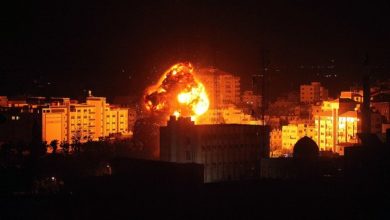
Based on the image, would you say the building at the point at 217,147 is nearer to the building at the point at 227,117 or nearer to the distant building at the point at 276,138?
the distant building at the point at 276,138

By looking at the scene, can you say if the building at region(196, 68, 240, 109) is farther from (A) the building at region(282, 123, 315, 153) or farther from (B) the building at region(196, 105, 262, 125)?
(A) the building at region(282, 123, 315, 153)

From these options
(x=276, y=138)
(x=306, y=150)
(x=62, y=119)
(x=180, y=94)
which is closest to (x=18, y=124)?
(x=62, y=119)

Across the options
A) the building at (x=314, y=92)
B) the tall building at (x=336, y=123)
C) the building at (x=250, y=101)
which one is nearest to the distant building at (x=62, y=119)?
the building at (x=250, y=101)

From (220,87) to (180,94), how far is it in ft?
92.4

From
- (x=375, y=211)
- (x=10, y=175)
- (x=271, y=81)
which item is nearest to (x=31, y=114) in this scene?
(x=10, y=175)

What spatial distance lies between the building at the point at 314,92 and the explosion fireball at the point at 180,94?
29781mm

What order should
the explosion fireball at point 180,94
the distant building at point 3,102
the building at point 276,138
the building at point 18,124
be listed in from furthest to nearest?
the distant building at point 3,102 < the building at point 276,138 < the building at point 18,124 < the explosion fireball at point 180,94

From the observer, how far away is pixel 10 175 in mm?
25172

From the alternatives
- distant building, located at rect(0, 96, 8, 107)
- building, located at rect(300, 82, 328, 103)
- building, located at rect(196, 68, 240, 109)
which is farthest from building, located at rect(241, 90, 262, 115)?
distant building, located at rect(0, 96, 8, 107)

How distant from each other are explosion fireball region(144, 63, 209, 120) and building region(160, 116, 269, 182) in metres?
0.59

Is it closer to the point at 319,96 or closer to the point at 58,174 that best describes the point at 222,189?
the point at 58,174

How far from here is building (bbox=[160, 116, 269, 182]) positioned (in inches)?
972

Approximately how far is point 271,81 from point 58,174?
102 feet

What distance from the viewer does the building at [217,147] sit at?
24.7 m
